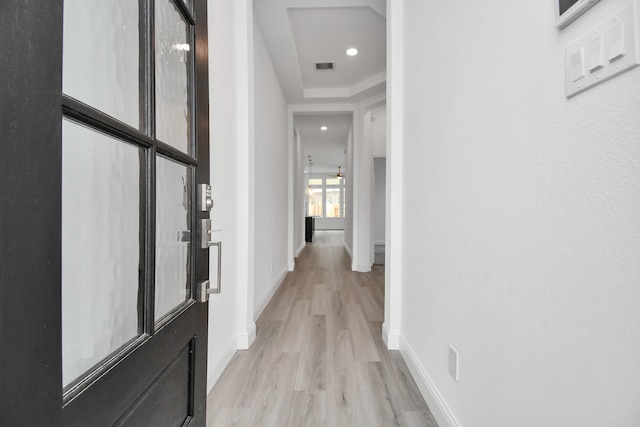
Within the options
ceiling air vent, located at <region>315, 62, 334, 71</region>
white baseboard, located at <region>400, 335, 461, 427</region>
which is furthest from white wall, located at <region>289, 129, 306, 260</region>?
white baseboard, located at <region>400, 335, 461, 427</region>

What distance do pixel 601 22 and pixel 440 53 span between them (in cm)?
96

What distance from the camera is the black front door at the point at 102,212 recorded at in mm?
395

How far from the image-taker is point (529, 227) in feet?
2.73

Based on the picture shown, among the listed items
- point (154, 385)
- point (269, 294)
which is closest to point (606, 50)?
point (154, 385)

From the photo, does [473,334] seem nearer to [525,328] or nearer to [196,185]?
[525,328]

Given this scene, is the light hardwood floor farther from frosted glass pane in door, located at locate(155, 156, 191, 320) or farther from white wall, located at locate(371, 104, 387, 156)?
white wall, located at locate(371, 104, 387, 156)

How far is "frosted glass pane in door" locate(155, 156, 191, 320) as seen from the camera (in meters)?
0.82

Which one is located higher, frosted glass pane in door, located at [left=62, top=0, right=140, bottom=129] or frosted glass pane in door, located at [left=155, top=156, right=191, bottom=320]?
frosted glass pane in door, located at [left=62, top=0, right=140, bottom=129]

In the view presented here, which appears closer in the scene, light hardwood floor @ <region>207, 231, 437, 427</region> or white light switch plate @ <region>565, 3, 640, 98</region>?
white light switch plate @ <region>565, 3, 640, 98</region>

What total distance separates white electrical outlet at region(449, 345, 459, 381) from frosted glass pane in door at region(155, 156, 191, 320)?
1.08 m

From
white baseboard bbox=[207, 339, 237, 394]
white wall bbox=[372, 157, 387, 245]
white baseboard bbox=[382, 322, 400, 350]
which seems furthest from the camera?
white wall bbox=[372, 157, 387, 245]

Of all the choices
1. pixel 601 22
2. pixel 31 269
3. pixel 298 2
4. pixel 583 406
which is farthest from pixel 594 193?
pixel 298 2

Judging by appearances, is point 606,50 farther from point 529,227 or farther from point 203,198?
point 203,198

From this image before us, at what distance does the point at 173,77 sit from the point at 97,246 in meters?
0.53
